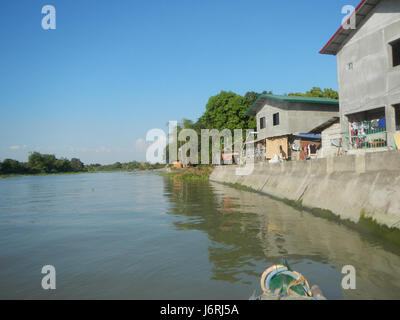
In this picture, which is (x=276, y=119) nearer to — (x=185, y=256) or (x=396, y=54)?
(x=396, y=54)

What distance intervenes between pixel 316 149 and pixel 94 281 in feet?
79.1

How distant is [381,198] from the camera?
8500 millimetres

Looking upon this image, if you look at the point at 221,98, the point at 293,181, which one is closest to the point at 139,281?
the point at 293,181

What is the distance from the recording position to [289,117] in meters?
26.9

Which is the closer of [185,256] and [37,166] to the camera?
[185,256]

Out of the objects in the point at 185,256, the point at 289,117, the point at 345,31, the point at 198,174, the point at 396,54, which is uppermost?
the point at 345,31

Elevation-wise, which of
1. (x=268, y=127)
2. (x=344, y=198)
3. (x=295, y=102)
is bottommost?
(x=344, y=198)

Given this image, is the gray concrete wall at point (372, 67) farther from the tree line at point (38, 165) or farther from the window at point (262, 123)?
the tree line at point (38, 165)

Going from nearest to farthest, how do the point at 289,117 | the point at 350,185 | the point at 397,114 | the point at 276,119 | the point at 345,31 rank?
1. the point at 350,185
2. the point at 397,114
3. the point at 345,31
4. the point at 289,117
5. the point at 276,119

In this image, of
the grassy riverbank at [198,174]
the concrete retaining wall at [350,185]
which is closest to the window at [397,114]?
the concrete retaining wall at [350,185]

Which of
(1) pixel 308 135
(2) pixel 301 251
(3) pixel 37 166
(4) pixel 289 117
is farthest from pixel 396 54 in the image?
(3) pixel 37 166

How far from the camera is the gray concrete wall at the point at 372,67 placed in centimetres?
1395

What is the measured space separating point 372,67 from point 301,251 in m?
12.5
